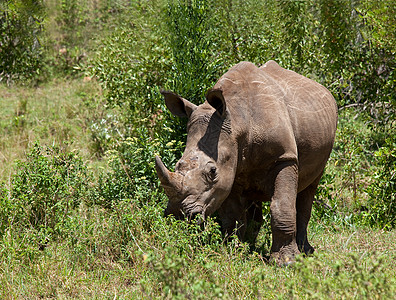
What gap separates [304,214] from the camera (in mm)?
6402

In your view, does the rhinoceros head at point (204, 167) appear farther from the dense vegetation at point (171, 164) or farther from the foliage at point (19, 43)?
the foliage at point (19, 43)

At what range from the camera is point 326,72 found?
8.80 meters

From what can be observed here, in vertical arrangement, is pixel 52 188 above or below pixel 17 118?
above

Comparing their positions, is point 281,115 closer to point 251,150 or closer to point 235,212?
point 251,150

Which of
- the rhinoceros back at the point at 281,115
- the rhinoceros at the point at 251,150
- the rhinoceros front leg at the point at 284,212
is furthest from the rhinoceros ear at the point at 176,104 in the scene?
the rhinoceros front leg at the point at 284,212

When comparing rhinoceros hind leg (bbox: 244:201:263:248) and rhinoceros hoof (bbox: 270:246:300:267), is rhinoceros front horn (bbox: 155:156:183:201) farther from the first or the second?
rhinoceros hind leg (bbox: 244:201:263:248)

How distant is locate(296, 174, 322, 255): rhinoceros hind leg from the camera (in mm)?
6207

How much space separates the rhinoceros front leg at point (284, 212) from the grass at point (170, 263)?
0.70 ft

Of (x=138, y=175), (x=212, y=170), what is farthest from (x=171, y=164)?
(x=212, y=170)

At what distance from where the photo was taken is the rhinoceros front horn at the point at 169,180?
4.85 metres

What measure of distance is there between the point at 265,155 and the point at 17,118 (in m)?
6.63

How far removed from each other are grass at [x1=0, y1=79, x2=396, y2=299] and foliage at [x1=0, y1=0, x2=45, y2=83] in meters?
7.19

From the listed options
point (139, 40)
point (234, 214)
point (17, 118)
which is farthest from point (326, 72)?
point (17, 118)

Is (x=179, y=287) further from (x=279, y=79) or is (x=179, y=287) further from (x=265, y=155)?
(x=279, y=79)
